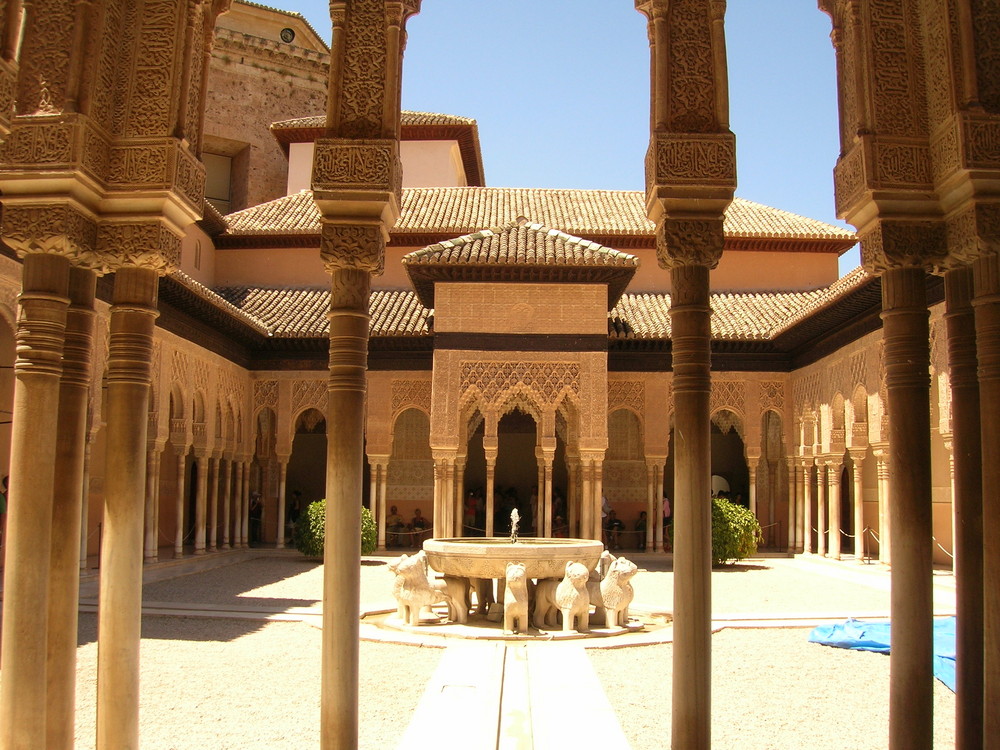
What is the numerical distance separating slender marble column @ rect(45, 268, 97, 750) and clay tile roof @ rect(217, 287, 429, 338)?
15.8 metres

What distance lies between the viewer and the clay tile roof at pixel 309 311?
21.6m

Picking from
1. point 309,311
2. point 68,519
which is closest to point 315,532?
point 309,311

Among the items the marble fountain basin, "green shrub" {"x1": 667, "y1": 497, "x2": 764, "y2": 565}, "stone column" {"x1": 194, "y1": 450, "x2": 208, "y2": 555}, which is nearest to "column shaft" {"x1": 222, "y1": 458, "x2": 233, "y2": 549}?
"stone column" {"x1": 194, "y1": 450, "x2": 208, "y2": 555}

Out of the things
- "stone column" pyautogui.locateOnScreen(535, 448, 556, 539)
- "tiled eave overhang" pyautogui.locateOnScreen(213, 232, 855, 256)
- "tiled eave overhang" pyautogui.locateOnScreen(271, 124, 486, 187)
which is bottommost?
"stone column" pyautogui.locateOnScreen(535, 448, 556, 539)

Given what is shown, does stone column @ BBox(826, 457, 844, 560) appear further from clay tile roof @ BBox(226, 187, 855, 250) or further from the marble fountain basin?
the marble fountain basin

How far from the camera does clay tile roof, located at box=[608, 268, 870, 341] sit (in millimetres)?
21812

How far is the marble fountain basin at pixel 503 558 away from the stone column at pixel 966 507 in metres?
5.88

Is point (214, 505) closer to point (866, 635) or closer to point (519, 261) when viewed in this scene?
point (519, 261)

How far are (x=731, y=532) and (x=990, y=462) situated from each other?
47.5 ft

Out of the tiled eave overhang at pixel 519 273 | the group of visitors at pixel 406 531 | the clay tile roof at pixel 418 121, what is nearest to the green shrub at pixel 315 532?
the group of visitors at pixel 406 531

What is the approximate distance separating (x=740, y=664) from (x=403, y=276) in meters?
18.3

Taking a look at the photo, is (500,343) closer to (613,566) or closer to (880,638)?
(613,566)

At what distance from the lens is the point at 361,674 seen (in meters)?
7.91

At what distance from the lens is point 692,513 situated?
4.55 metres
